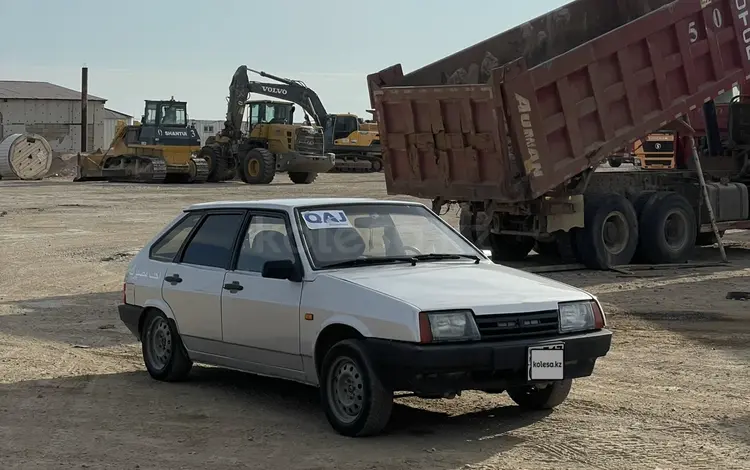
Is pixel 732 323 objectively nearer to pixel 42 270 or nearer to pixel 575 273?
pixel 575 273

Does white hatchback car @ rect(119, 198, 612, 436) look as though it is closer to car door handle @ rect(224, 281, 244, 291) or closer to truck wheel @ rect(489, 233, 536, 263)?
car door handle @ rect(224, 281, 244, 291)

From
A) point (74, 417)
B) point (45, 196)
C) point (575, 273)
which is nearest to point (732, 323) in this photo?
point (575, 273)

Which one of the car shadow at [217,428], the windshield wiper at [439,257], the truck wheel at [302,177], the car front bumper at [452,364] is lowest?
the car shadow at [217,428]

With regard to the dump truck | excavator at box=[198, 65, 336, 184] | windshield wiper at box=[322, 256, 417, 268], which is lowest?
windshield wiper at box=[322, 256, 417, 268]

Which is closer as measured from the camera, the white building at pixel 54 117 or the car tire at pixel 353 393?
the car tire at pixel 353 393

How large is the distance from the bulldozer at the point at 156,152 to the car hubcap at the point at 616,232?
2674 centimetres

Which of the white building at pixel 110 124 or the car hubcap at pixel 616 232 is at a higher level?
the white building at pixel 110 124

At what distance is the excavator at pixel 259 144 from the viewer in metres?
41.6

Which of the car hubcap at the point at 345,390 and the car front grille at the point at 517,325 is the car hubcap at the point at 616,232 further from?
the car hubcap at the point at 345,390

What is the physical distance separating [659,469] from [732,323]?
605cm

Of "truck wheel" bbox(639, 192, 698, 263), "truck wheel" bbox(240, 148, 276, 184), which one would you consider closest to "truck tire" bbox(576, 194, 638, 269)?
"truck wheel" bbox(639, 192, 698, 263)

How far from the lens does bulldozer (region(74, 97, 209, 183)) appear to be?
4166 cm

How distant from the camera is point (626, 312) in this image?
12.6 m

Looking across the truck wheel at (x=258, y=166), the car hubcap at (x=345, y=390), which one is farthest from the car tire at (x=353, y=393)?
the truck wheel at (x=258, y=166)
